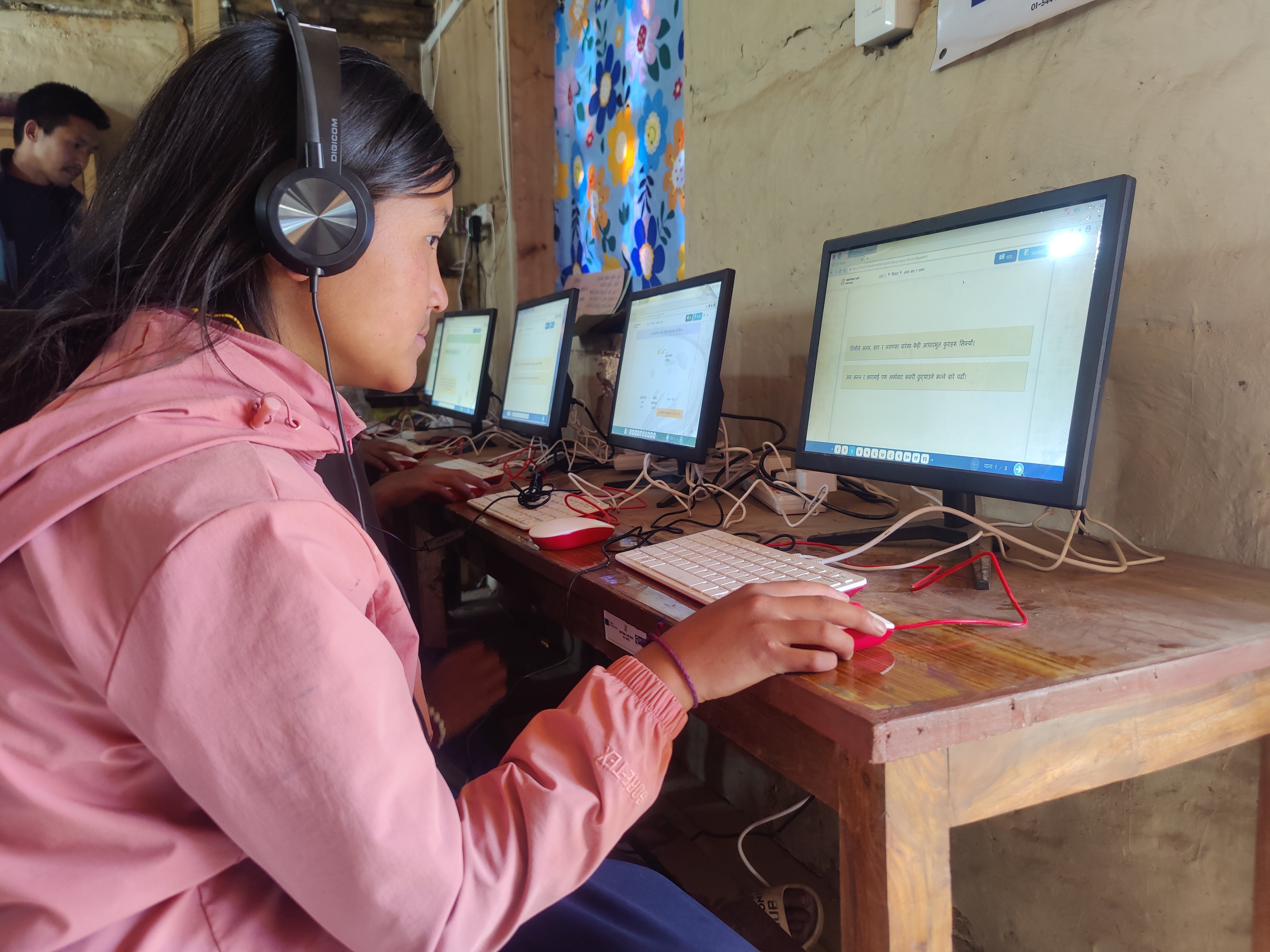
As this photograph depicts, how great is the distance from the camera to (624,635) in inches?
32.7

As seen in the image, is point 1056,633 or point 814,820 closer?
point 1056,633

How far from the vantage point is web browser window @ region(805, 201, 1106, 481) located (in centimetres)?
79

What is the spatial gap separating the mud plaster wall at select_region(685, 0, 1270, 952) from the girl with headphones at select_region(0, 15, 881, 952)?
558 millimetres

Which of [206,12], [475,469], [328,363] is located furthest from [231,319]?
[206,12]

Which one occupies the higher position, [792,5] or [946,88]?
[792,5]

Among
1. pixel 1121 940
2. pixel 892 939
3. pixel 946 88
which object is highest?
pixel 946 88

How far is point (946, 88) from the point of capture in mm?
1168

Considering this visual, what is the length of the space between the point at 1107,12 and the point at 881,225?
0.43 m

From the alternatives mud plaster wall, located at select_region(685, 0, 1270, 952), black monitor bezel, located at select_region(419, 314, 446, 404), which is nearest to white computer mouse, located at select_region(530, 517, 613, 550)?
mud plaster wall, located at select_region(685, 0, 1270, 952)

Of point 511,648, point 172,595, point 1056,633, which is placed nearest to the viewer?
point 172,595

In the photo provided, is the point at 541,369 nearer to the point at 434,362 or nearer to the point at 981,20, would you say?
the point at 434,362

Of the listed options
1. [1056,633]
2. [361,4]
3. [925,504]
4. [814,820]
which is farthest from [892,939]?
[361,4]

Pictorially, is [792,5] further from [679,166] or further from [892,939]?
[892,939]

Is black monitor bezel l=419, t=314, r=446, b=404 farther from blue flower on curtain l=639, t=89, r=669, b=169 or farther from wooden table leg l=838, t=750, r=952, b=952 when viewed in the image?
wooden table leg l=838, t=750, r=952, b=952
